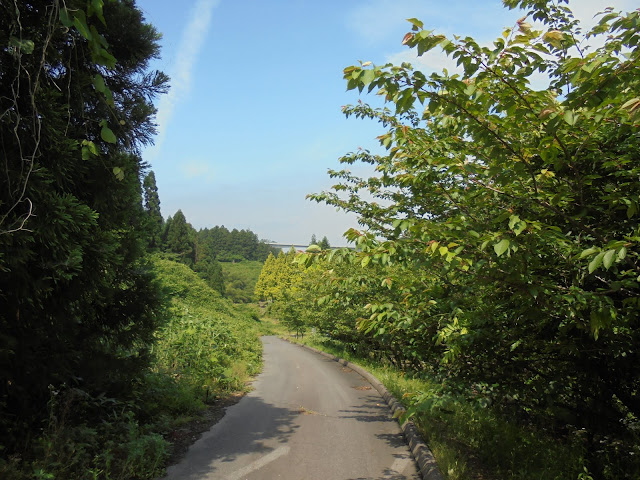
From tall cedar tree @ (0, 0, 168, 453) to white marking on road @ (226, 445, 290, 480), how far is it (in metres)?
2.09

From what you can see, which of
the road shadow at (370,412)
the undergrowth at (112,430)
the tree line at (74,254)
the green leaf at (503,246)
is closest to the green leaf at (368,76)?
the green leaf at (503,246)

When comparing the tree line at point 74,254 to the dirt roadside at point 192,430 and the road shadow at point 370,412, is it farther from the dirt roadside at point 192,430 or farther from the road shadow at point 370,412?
the road shadow at point 370,412

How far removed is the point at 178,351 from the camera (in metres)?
10.8

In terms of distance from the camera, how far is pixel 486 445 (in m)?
5.73

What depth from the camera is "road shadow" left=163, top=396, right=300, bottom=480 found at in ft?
16.8

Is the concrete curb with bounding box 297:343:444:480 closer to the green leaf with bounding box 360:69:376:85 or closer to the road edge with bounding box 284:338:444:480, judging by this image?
the road edge with bounding box 284:338:444:480

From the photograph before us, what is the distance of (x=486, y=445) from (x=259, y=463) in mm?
3263

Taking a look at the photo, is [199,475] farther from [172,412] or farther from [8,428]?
[172,412]

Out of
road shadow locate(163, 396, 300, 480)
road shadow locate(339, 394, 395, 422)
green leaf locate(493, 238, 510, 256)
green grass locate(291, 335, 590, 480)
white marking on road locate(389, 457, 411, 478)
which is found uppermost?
green leaf locate(493, 238, 510, 256)

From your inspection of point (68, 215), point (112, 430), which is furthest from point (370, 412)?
point (68, 215)

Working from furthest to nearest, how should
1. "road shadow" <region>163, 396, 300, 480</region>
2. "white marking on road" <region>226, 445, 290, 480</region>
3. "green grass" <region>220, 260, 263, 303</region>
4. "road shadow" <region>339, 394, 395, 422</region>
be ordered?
"green grass" <region>220, 260, 263, 303</region> < "road shadow" <region>339, 394, 395, 422</region> < "road shadow" <region>163, 396, 300, 480</region> < "white marking on road" <region>226, 445, 290, 480</region>

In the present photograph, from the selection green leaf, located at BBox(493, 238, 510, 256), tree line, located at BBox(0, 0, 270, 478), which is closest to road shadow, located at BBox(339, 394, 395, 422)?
tree line, located at BBox(0, 0, 270, 478)

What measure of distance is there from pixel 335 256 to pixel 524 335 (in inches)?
93.1

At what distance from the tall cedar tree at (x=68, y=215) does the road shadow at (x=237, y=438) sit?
4.85 ft
